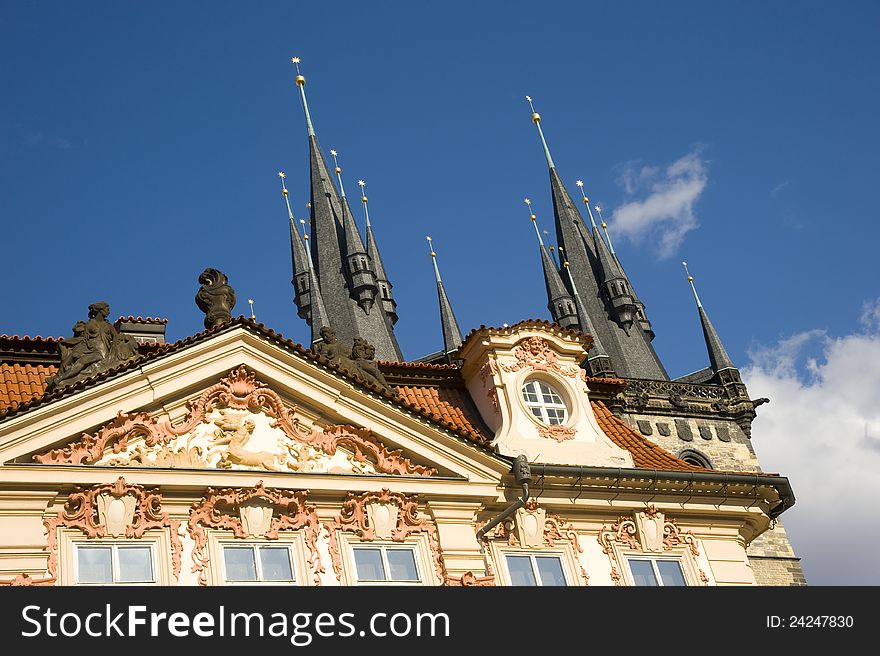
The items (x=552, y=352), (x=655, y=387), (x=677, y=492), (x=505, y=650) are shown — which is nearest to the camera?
(x=505, y=650)

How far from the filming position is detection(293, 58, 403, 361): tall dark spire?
6444cm

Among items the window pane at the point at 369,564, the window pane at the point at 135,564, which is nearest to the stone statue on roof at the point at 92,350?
the window pane at the point at 135,564

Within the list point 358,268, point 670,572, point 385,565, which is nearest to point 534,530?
point 670,572

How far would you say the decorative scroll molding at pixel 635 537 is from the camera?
618 inches

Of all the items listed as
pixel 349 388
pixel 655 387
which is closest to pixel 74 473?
pixel 349 388

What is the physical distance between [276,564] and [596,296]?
56.3 meters

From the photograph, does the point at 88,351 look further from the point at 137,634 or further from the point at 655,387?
the point at 655,387

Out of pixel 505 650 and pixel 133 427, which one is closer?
pixel 505 650

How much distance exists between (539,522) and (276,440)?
348cm

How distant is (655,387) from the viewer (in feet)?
189

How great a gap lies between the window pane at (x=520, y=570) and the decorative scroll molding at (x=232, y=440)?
4.85 feet

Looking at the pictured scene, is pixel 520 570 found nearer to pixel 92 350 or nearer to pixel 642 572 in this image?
pixel 642 572

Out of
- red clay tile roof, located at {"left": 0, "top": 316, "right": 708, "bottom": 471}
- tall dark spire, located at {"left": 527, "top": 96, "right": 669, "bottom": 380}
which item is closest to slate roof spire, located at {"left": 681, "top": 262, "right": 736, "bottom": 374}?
tall dark spire, located at {"left": 527, "top": 96, "right": 669, "bottom": 380}

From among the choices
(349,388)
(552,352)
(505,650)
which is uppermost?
(552,352)
